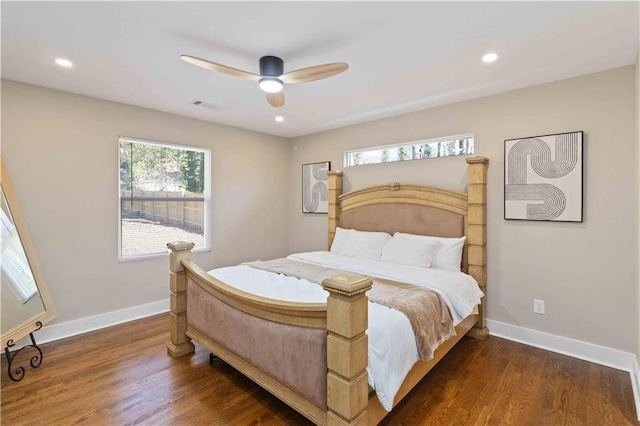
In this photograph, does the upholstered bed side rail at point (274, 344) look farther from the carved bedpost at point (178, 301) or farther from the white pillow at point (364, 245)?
the white pillow at point (364, 245)

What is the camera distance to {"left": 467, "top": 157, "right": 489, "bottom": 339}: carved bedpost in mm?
3197

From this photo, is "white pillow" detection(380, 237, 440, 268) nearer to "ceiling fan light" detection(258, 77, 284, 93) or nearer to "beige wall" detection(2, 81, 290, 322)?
"ceiling fan light" detection(258, 77, 284, 93)

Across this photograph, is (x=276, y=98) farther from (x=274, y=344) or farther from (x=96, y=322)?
(x=96, y=322)

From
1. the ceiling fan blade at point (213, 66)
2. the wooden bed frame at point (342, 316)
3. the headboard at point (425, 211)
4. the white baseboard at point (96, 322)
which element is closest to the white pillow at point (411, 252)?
the headboard at point (425, 211)

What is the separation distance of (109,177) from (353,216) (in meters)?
3.01

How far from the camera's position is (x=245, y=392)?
2.27 metres

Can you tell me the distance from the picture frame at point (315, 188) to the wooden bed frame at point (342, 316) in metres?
1.13

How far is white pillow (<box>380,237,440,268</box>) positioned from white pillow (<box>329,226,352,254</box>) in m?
0.68

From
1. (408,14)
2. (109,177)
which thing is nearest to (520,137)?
(408,14)

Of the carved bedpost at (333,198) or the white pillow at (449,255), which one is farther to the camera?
the carved bedpost at (333,198)

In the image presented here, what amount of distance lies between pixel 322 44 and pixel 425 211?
2.22m

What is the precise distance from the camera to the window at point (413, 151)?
3.52 m

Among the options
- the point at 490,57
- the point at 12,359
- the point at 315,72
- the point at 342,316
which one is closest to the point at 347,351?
the point at 342,316

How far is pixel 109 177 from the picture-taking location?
3523 millimetres
